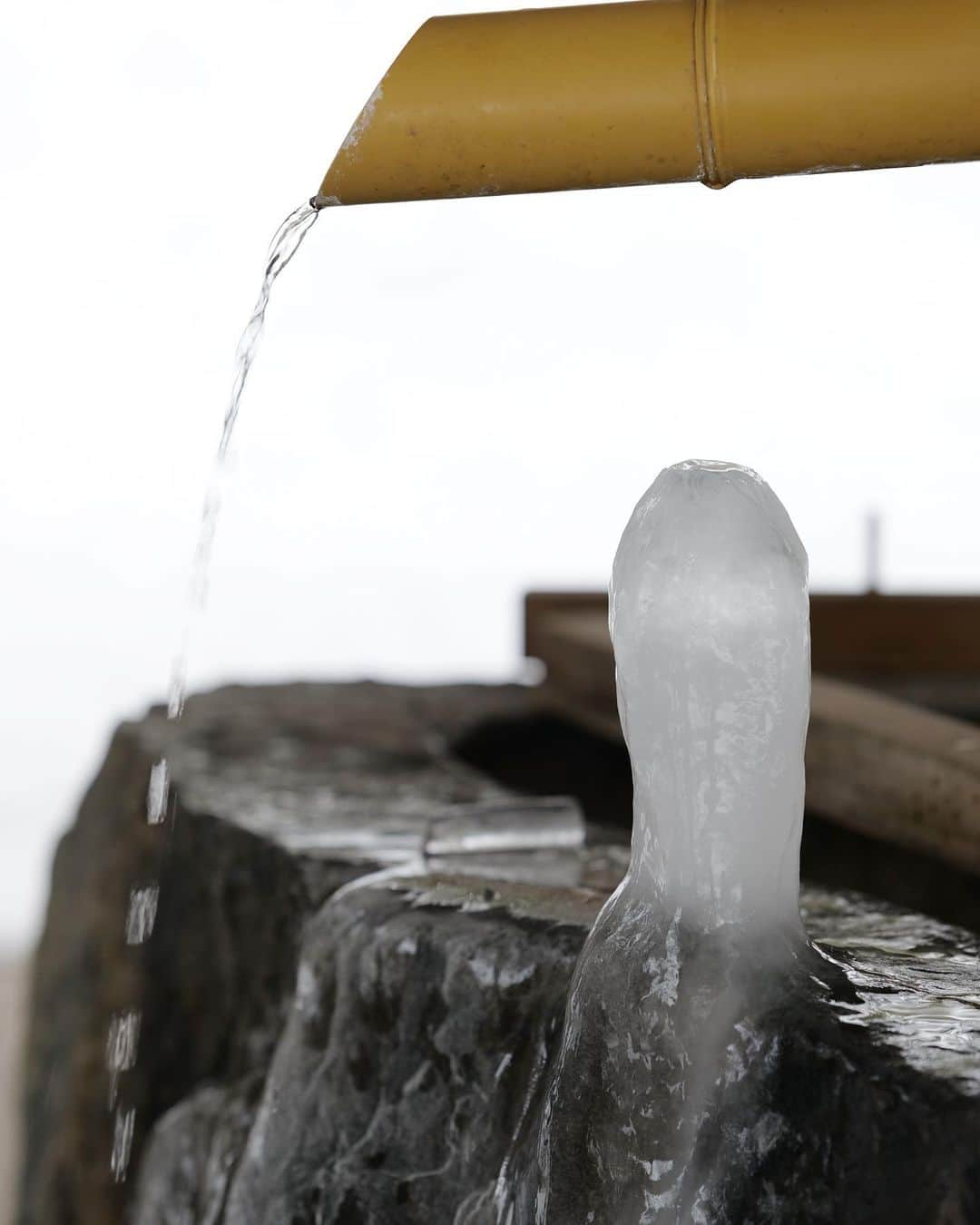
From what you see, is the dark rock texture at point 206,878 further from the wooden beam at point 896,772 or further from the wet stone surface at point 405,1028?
the wooden beam at point 896,772

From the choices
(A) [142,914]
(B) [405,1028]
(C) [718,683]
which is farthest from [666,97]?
(A) [142,914]

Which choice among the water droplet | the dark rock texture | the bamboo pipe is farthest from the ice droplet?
the bamboo pipe

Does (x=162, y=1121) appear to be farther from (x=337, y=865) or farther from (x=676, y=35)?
(x=676, y=35)

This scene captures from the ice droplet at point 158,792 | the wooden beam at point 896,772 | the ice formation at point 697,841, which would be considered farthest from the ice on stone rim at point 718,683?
the ice droplet at point 158,792

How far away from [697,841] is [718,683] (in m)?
0.13

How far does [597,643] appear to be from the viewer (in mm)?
3412

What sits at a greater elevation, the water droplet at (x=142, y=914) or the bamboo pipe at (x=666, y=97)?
the bamboo pipe at (x=666, y=97)

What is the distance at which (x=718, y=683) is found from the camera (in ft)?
4.13

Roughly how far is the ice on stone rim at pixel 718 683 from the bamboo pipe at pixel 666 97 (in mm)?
401

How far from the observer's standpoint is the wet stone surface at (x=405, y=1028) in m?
1.21

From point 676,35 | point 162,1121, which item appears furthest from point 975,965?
point 162,1121

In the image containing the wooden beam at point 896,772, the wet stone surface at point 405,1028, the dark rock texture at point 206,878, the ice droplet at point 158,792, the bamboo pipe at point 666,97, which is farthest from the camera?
the ice droplet at point 158,792

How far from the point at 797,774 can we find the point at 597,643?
6.97 ft

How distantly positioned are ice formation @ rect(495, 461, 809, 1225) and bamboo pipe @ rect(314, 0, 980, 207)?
1.28 ft
